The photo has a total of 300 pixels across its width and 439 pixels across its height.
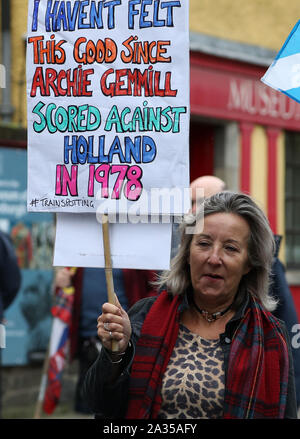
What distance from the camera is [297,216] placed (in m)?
9.45

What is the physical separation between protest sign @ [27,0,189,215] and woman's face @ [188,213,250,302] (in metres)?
0.29

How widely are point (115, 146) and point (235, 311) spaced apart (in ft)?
2.42

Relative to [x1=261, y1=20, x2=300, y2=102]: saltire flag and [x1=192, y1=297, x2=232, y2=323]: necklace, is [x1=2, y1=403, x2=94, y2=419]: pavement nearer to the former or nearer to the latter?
[x1=192, y1=297, x2=232, y2=323]: necklace

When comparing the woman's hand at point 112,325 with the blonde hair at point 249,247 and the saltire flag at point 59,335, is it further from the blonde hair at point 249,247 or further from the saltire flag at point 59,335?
the saltire flag at point 59,335

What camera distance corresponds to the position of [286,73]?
98.0 inches

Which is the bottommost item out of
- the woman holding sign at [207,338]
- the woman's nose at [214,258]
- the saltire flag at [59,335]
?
the saltire flag at [59,335]

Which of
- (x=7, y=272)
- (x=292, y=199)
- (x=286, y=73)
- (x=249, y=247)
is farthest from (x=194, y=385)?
(x=292, y=199)

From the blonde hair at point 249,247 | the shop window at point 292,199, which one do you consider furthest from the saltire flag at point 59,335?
the shop window at point 292,199

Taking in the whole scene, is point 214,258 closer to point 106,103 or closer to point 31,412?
point 106,103

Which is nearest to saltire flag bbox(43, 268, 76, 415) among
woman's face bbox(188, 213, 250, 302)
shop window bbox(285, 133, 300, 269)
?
woman's face bbox(188, 213, 250, 302)

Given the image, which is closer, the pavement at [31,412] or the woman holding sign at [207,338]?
the woman holding sign at [207,338]

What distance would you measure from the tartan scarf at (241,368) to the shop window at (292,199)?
276 inches

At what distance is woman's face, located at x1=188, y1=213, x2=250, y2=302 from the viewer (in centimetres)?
249

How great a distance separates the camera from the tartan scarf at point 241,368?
2293 millimetres
